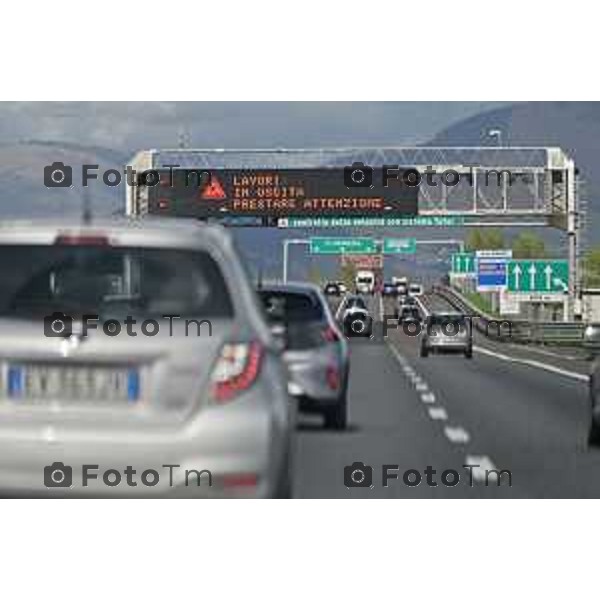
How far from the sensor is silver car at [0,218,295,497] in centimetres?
609

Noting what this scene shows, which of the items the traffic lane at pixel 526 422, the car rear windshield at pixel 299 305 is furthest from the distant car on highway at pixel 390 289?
the car rear windshield at pixel 299 305

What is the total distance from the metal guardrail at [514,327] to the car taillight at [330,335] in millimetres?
8948

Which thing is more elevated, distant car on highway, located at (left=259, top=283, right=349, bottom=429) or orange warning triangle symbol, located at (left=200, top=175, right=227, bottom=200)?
orange warning triangle symbol, located at (left=200, top=175, right=227, bottom=200)

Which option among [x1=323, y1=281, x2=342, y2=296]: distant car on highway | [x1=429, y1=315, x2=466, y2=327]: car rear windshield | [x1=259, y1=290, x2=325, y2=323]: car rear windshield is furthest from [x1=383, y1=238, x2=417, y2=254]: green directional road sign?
[x1=259, y1=290, x2=325, y2=323]: car rear windshield

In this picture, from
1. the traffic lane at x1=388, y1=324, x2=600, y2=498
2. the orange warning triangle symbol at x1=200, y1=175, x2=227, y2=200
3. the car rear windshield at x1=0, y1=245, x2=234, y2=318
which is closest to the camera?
the car rear windshield at x1=0, y1=245, x2=234, y2=318

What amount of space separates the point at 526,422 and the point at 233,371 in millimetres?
9473

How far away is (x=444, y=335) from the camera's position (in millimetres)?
37031

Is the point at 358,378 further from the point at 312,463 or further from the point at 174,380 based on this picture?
the point at 174,380

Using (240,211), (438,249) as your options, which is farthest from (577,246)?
(438,249)

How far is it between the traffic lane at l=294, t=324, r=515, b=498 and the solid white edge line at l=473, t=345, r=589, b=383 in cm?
821

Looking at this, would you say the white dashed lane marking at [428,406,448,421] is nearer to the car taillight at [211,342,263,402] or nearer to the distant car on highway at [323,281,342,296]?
the distant car on highway at [323,281,342,296]

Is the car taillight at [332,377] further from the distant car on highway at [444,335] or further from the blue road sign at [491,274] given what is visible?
the distant car on highway at [444,335]

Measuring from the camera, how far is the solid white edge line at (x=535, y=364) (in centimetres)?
2567

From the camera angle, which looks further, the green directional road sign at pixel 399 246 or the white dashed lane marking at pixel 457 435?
the green directional road sign at pixel 399 246
